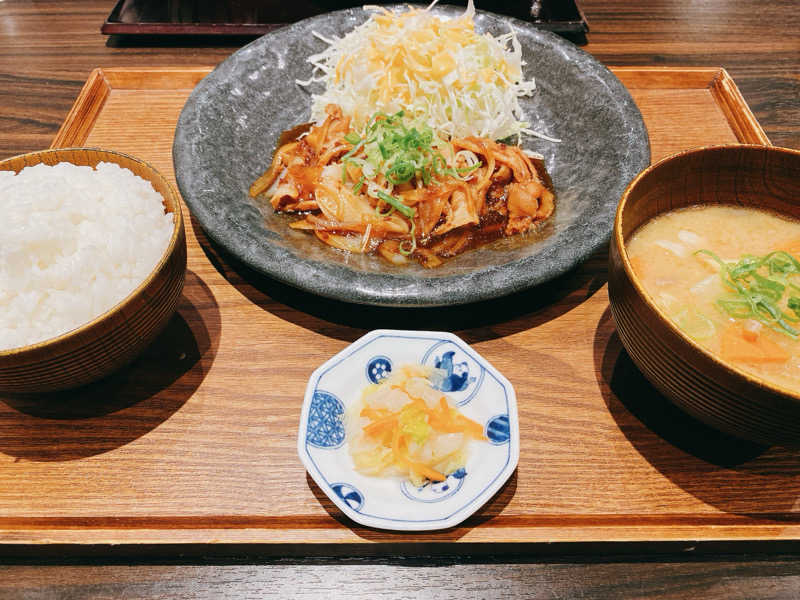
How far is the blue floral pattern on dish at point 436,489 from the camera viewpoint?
127 centimetres

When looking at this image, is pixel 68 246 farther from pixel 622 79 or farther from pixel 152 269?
pixel 622 79

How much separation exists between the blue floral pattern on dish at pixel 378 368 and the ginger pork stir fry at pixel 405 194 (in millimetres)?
509

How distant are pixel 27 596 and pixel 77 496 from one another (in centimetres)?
22

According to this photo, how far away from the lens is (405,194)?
206cm

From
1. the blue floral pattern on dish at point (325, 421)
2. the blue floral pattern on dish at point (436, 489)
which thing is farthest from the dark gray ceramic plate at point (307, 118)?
the blue floral pattern on dish at point (436, 489)

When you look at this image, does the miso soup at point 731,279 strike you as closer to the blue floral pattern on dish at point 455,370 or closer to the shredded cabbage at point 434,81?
the blue floral pattern on dish at point 455,370

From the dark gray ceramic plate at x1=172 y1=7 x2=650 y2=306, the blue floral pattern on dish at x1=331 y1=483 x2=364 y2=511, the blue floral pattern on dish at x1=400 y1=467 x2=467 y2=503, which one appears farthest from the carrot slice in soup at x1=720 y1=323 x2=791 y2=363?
the blue floral pattern on dish at x1=331 y1=483 x2=364 y2=511

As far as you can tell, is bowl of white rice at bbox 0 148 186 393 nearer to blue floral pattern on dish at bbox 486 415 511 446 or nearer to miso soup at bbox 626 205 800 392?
blue floral pattern on dish at bbox 486 415 511 446

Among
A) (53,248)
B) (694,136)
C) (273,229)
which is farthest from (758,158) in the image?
(53,248)

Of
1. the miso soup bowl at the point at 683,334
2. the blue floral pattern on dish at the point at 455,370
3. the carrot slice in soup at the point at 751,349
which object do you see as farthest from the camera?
the blue floral pattern on dish at the point at 455,370

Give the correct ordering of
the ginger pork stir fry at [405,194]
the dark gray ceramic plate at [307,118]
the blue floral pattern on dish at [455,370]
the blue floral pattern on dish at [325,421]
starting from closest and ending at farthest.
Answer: the blue floral pattern on dish at [325,421], the blue floral pattern on dish at [455,370], the dark gray ceramic plate at [307,118], the ginger pork stir fry at [405,194]

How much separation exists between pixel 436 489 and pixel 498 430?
21cm

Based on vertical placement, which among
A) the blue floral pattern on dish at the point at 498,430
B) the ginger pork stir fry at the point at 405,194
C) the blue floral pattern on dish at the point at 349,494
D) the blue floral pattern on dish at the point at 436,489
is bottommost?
the blue floral pattern on dish at the point at 436,489

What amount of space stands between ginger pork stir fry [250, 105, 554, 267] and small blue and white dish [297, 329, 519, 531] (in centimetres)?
48
